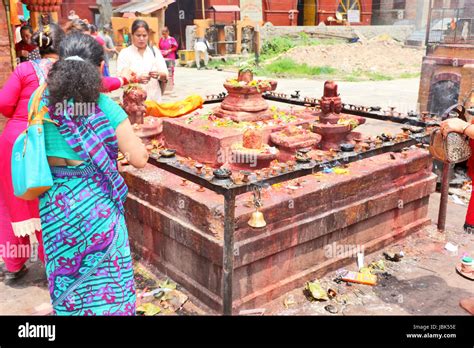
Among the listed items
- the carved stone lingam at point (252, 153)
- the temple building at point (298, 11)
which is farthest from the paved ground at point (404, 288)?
the temple building at point (298, 11)

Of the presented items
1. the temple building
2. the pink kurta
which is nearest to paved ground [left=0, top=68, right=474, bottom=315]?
the pink kurta

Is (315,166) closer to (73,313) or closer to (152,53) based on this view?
(73,313)

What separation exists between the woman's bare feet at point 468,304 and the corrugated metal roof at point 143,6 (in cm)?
1937

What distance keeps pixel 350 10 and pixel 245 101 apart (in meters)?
27.3

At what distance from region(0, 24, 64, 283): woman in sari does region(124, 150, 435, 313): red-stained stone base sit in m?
0.87

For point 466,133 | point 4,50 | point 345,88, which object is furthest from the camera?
point 345,88

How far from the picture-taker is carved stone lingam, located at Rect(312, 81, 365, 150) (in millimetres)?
5277

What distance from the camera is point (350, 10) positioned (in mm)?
30094

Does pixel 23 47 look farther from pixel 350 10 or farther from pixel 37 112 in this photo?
pixel 350 10

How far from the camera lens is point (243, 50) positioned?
81.0 feet

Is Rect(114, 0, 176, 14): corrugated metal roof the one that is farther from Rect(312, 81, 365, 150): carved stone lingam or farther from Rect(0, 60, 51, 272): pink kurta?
Rect(0, 60, 51, 272): pink kurta

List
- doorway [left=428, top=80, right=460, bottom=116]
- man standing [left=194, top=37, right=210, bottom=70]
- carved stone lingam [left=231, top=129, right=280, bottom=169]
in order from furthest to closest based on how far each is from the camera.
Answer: man standing [left=194, top=37, right=210, bottom=70], doorway [left=428, top=80, right=460, bottom=116], carved stone lingam [left=231, top=129, right=280, bottom=169]

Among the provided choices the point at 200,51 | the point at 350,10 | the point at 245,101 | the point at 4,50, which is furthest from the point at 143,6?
the point at 245,101
